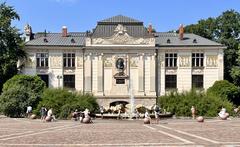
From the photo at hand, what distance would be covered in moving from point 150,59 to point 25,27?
798 inches

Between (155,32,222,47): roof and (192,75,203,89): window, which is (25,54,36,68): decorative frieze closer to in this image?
(155,32,222,47): roof

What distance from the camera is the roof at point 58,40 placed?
243 feet

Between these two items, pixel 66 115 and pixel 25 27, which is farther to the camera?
pixel 25 27

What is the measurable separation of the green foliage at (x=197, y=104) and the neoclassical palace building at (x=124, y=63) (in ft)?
34.7

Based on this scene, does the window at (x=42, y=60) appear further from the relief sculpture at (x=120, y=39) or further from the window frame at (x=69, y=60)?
the relief sculpture at (x=120, y=39)

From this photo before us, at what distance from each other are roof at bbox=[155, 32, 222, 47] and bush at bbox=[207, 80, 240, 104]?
6448 millimetres

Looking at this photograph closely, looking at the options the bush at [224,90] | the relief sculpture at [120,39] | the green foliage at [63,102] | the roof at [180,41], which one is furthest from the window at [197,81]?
the green foliage at [63,102]

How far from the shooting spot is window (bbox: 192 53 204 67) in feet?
241

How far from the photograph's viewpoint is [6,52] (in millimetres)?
69875

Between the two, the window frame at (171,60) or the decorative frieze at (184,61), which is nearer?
the decorative frieze at (184,61)

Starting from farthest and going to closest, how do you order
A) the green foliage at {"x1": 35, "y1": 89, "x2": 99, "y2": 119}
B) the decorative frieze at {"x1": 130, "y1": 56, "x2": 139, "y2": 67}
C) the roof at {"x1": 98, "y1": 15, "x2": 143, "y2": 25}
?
the roof at {"x1": 98, "y1": 15, "x2": 143, "y2": 25} < the decorative frieze at {"x1": 130, "y1": 56, "x2": 139, "y2": 67} < the green foliage at {"x1": 35, "y1": 89, "x2": 99, "y2": 119}

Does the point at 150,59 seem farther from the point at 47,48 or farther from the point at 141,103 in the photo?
the point at 47,48

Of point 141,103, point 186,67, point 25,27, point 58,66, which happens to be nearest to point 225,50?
point 186,67

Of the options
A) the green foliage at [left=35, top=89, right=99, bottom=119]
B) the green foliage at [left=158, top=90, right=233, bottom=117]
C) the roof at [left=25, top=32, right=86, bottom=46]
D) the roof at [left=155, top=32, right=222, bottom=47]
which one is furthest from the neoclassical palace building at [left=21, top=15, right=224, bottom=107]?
the green foliage at [left=35, top=89, right=99, bottom=119]
